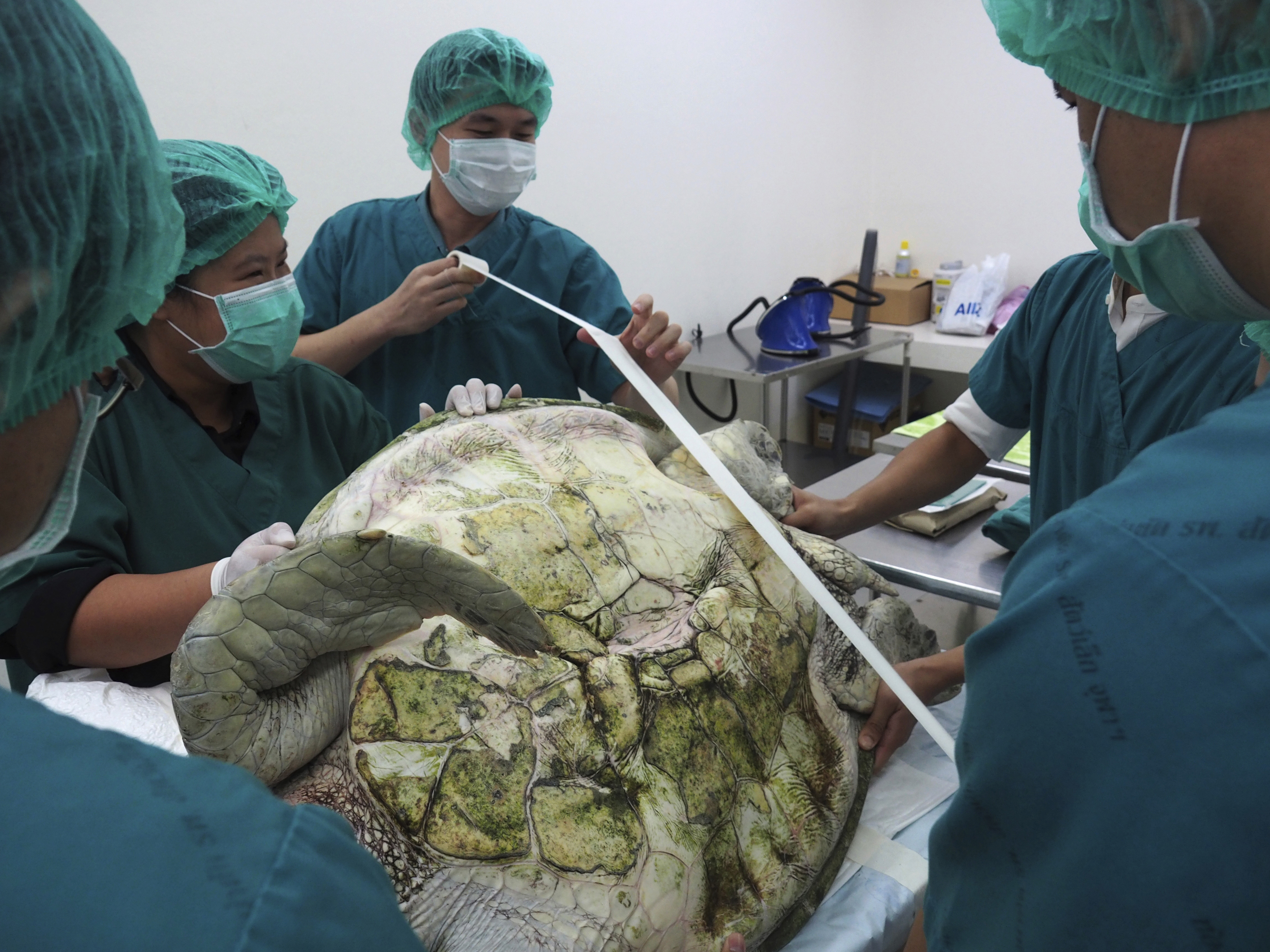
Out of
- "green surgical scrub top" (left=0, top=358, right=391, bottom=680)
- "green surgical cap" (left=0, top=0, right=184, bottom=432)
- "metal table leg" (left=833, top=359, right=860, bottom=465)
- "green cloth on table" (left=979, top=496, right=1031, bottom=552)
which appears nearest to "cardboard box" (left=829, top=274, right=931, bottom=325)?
"metal table leg" (left=833, top=359, right=860, bottom=465)

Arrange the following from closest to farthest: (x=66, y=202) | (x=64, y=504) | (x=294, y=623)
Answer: (x=66, y=202) → (x=64, y=504) → (x=294, y=623)

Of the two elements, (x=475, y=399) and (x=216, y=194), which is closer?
(x=216, y=194)

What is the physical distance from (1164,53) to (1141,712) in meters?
→ 0.53

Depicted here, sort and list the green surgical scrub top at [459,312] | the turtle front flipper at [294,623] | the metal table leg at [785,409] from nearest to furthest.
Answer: the turtle front flipper at [294,623]
the green surgical scrub top at [459,312]
the metal table leg at [785,409]

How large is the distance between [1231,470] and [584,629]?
91cm

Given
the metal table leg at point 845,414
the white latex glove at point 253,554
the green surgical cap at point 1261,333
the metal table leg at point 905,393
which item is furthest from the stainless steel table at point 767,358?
the green surgical cap at point 1261,333

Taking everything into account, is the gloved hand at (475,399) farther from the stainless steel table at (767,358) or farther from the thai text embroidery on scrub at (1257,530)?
the stainless steel table at (767,358)

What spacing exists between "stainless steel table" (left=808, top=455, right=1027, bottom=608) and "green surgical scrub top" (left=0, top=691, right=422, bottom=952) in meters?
1.61

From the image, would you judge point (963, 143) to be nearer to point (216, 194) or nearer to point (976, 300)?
point (976, 300)

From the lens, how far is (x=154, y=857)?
382 mm

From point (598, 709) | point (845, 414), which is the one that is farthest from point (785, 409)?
point (598, 709)

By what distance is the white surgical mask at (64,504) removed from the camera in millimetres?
584

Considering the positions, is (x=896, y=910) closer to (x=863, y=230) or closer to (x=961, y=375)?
(x=961, y=375)

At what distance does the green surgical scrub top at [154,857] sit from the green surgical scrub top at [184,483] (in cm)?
99
